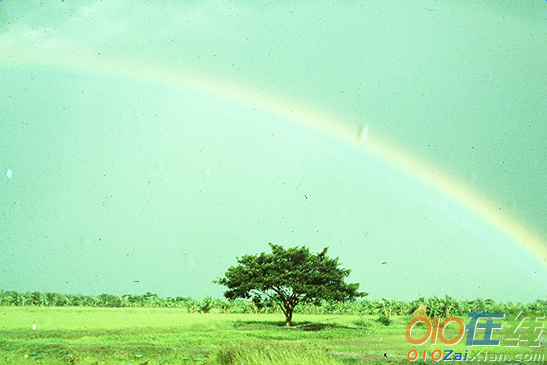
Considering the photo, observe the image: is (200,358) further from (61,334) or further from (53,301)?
(53,301)

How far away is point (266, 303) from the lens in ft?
144

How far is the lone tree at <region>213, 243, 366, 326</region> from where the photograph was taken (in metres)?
41.4

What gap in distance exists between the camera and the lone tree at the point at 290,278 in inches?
1630

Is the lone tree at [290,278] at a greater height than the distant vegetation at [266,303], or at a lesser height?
greater

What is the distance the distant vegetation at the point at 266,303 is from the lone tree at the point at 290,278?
8.82 ft

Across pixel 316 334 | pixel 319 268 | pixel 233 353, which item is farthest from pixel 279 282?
pixel 233 353

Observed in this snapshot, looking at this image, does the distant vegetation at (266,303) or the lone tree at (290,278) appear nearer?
the lone tree at (290,278)

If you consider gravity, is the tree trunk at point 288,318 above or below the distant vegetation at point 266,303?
above

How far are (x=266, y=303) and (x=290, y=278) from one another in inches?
162

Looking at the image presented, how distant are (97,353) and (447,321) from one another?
44.5 metres

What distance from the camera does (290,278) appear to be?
4181cm

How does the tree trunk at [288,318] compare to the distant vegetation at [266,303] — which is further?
the distant vegetation at [266,303]

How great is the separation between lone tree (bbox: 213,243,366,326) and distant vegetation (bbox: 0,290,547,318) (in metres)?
2.69

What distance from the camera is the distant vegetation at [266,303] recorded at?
67.1m
